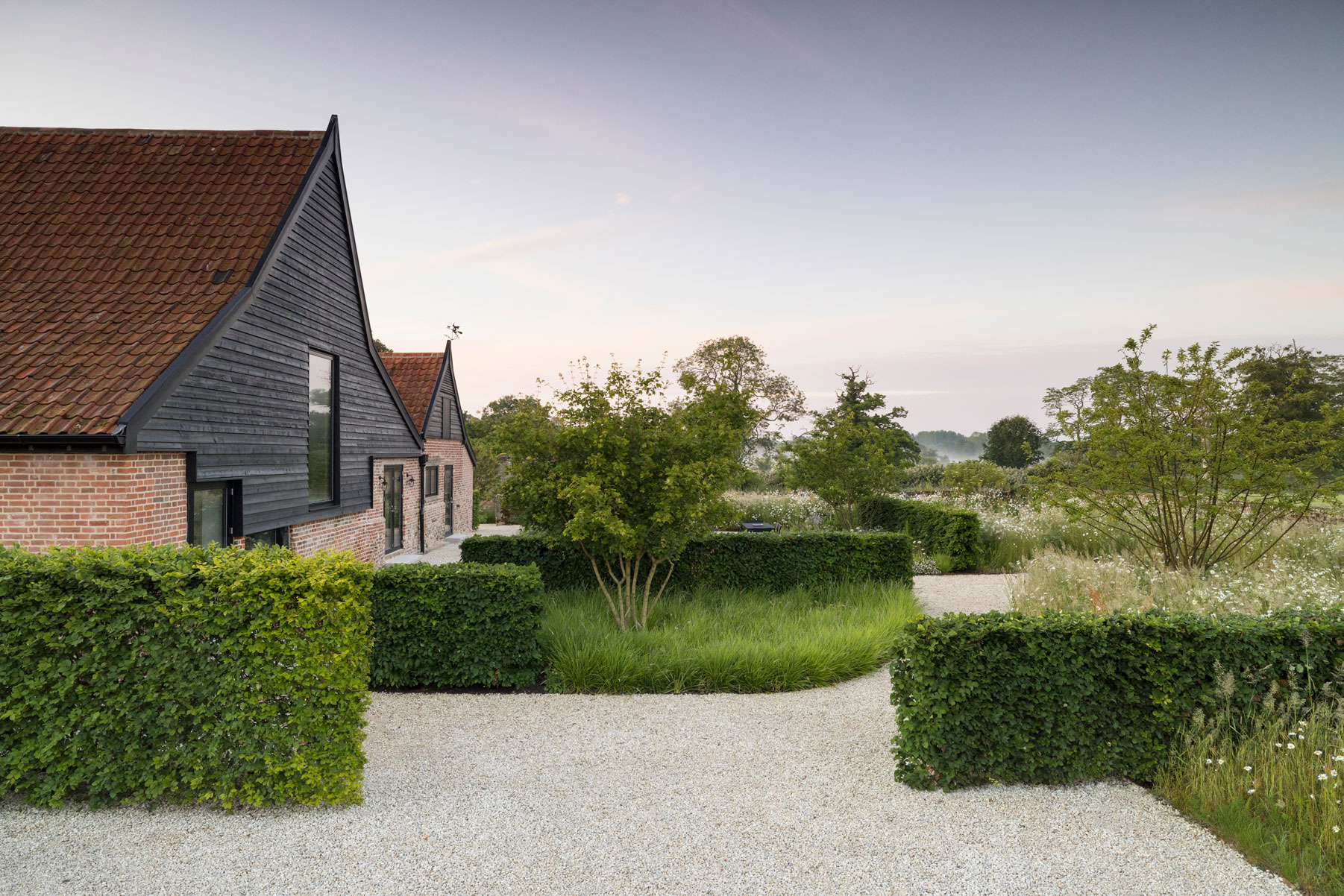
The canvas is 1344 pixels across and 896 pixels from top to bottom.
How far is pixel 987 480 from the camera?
27.2m

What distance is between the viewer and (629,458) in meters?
8.16

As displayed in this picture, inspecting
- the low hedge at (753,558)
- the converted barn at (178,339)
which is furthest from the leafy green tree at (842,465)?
the converted barn at (178,339)

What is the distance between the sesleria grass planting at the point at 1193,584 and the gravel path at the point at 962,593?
0.51m

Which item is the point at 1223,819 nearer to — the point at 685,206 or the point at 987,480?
the point at 685,206

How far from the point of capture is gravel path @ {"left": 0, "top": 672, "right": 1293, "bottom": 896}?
10.7ft

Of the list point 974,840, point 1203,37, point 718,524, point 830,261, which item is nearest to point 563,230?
point 830,261

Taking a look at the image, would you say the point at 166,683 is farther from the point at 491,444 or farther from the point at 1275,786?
the point at 1275,786

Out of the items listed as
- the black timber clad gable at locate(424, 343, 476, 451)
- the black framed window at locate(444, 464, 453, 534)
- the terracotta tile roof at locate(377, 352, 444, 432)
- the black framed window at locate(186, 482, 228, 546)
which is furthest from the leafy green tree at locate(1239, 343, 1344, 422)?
the black framed window at locate(186, 482, 228, 546)

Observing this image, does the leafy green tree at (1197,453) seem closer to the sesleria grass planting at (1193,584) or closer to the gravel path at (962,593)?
the sesleria grass planting at (1193,584)

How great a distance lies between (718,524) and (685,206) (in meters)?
9.52

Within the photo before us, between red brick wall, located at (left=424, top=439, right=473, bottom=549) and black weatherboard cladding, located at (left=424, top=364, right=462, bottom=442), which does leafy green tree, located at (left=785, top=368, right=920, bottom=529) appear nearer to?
black weatherboard cladding, located at (left=424, top=364, right=462, bottom=442)

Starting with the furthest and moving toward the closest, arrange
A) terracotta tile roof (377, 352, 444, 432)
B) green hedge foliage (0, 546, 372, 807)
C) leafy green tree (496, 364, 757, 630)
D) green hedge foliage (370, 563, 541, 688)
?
1. terracotta tile roof (377, 352, 444, 432)
2. leafy green tree (496, 364, 757, 630)
3. green hedge foliage (370, 563, 541, 688)
4. green hedge foliage (0, 546, 372, 807)

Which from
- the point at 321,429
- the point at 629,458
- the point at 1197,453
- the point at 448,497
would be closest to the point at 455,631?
the point at 629,458

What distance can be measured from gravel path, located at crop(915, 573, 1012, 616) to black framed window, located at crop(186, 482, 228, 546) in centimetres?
1003
